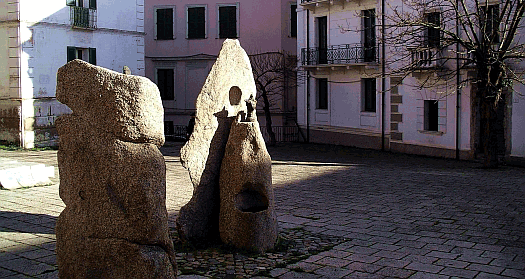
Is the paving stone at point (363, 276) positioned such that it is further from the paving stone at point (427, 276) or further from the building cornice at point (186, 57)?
the building cornice at point (186, 57)

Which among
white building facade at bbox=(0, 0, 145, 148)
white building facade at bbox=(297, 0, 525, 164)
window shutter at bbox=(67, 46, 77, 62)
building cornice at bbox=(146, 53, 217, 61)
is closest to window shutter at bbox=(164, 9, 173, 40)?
building cornice at bbox=(146, 53, 217, 61)

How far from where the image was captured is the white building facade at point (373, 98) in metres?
20.7

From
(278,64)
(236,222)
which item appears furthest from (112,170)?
(278,64)

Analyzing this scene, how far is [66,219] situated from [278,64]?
84.1ft

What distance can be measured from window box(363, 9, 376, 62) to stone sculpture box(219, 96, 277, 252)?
58.4 ft

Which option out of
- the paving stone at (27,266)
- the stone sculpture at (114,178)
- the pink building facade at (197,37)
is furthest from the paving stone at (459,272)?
the pink building facade at (197,37)

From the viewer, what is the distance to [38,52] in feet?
76.8

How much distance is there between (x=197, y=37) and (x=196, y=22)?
82 cm

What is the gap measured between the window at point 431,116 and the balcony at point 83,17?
545 inches

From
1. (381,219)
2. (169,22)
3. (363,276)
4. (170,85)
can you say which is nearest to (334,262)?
(363,276)

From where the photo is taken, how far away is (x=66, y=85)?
498cm

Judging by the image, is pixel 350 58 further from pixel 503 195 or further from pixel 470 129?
pixel 503 195

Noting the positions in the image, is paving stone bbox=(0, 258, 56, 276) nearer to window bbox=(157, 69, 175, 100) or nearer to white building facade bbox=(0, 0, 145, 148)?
white building facade bbox=(0, 0, 145, 148)

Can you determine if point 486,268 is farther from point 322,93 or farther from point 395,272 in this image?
point 322,93
